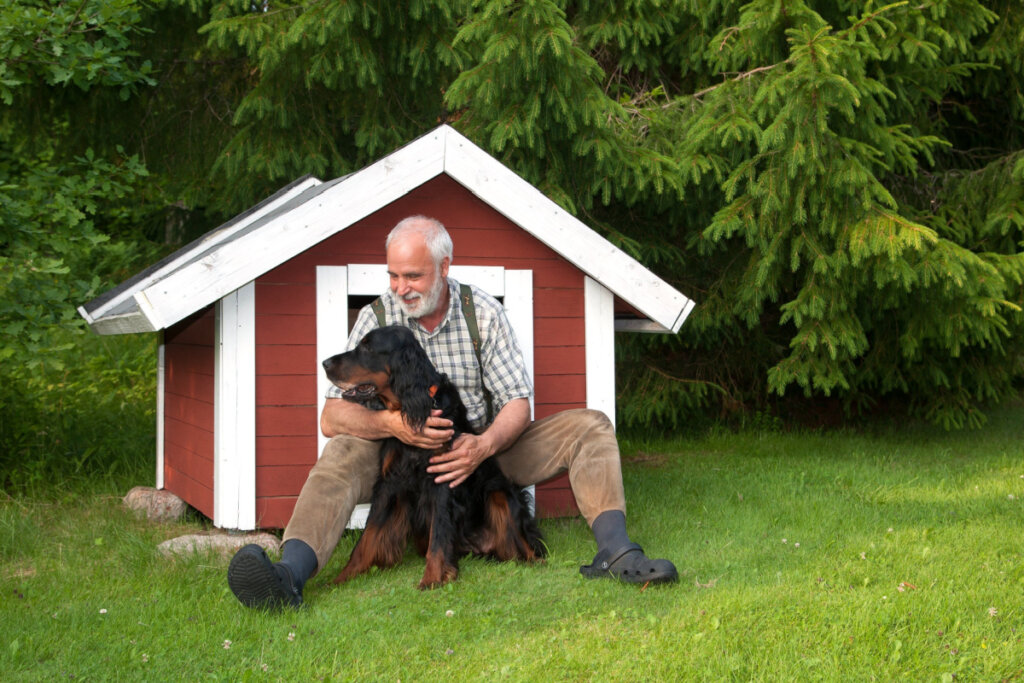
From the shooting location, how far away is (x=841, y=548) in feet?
13.5

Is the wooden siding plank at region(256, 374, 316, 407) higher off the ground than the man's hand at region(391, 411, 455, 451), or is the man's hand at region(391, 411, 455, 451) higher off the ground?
the wooden siding plank at region(256, 374, 316, 407)

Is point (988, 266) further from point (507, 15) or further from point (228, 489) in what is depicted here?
point (228, 489)

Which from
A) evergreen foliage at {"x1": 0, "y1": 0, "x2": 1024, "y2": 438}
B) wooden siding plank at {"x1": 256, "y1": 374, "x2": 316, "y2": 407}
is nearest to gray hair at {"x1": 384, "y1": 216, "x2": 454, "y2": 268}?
wooden siding plank at {"x1": 256, "y1": 374, "x2": 316, "y2": 407}

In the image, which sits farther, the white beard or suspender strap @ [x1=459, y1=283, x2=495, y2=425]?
suspender strap @ [x1=459, y1=283, x2=495, y2=425]

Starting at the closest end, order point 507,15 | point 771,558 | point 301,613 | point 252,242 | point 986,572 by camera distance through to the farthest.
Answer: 1. point 301,613
2. point 986,572
3. point 771,558
4. point 252,242
5. point 507,15

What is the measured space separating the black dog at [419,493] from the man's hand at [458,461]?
0.12ft

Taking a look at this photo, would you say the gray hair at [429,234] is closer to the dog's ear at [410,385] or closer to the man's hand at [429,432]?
the dog's ear at [410,385]

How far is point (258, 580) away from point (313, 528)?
1.29 ft

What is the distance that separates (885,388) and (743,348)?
1.28m

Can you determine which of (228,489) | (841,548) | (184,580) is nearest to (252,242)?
(228,489)

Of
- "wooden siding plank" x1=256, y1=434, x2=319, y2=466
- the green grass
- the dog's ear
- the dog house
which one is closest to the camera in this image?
the green grass

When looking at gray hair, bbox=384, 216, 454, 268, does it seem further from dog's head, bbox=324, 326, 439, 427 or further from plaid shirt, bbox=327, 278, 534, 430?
dog's head, bbox=324, 326, 439, 427

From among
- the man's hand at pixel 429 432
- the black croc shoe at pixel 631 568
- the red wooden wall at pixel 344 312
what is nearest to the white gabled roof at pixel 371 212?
the red wooden wall at pixel 344 312

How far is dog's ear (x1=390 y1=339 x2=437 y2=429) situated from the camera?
366cm
